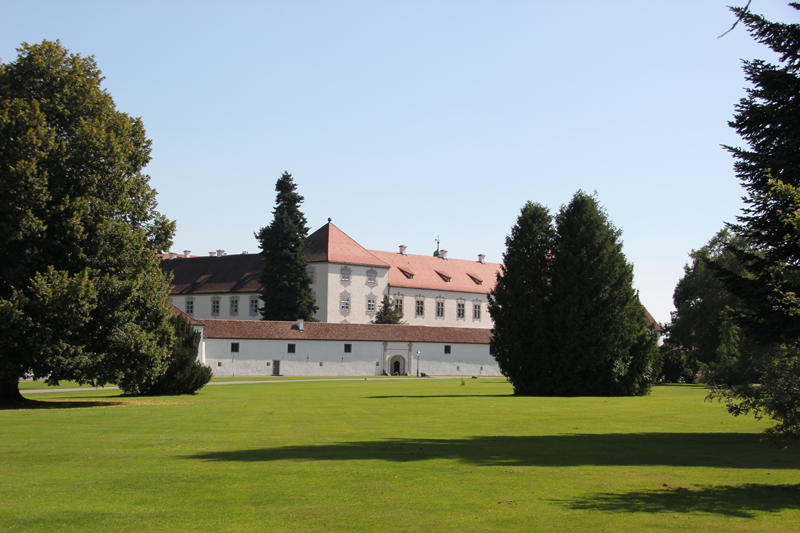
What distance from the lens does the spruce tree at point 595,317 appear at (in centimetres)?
3903

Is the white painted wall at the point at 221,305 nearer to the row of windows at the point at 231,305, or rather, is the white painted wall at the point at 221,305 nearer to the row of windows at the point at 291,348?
the row of windows at the point at 231,305

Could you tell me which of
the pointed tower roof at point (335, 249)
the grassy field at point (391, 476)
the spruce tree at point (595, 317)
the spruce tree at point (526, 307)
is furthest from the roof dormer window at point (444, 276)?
the grassy field at point (391, 476)

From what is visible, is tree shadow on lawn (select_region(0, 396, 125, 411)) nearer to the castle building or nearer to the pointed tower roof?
the castle building

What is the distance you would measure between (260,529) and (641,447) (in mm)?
9386

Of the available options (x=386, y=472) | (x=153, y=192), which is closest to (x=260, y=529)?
(x=386, y=472)

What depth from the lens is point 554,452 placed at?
43.1ft

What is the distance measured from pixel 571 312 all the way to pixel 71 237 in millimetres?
25806

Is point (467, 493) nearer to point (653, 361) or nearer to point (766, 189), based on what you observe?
point (766, 189)

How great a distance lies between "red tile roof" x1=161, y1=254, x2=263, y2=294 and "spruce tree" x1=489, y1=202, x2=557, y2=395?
4361cm

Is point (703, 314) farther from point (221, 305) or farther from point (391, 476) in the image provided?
point (391, 476)

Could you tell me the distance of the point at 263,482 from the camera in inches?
386

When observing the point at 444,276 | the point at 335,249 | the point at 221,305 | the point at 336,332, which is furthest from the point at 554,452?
the point at 444,276

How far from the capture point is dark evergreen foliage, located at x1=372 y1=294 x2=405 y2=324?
255 feet

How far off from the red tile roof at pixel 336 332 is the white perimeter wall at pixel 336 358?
1.54 feet
